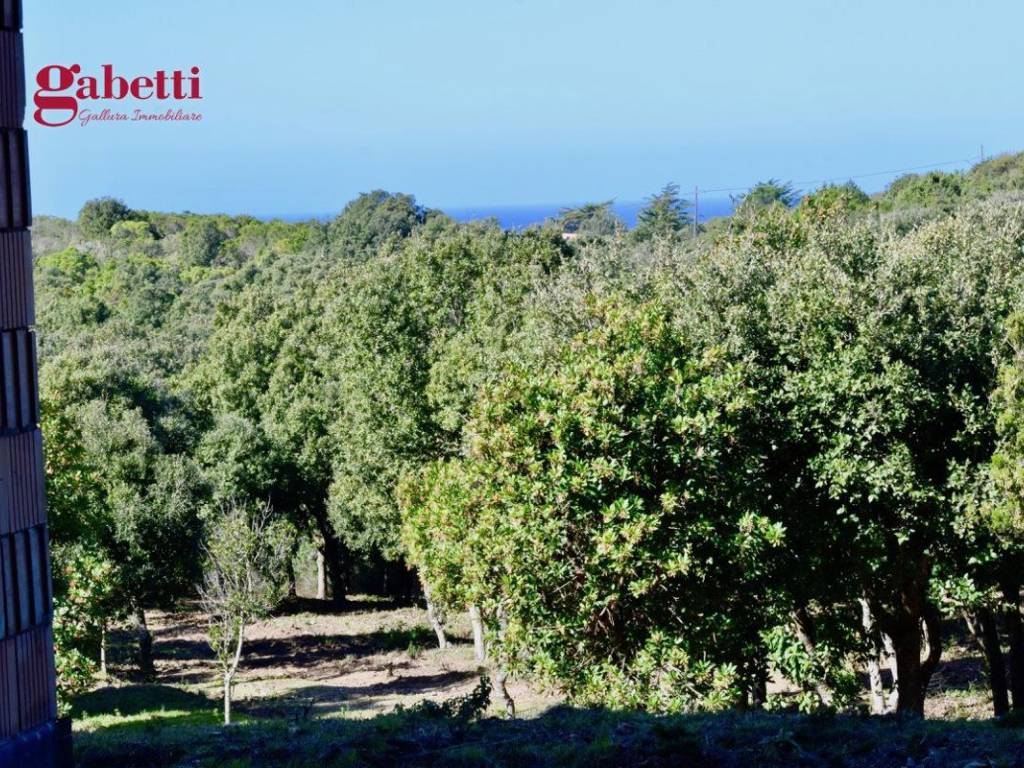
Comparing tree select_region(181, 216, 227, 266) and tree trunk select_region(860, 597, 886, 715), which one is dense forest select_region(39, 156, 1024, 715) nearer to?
tree trunk select_region(860, 597, 886, 715)

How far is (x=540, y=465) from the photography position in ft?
46.5

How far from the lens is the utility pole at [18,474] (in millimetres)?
10031

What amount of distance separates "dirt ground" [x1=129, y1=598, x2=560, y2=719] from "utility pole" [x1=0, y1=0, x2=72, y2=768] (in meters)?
12.2

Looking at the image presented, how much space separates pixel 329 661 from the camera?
108 ft

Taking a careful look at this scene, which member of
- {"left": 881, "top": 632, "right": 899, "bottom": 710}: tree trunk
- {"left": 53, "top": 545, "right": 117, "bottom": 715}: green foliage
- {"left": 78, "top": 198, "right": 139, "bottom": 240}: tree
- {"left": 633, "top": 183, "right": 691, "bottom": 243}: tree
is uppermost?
{"left": 78, "top": 198, "right": 139, "bottom": 240}: tree

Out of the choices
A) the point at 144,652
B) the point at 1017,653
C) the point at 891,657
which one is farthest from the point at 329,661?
the point at 1017,653

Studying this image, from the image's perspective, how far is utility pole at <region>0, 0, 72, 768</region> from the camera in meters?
10.0

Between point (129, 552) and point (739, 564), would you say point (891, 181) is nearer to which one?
point (129, 552)

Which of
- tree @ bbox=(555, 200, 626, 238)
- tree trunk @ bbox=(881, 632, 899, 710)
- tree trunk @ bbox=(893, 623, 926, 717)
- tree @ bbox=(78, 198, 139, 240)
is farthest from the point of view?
tree @ bbox=(78, 198, 139, 240)

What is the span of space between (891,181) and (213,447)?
5795 cm

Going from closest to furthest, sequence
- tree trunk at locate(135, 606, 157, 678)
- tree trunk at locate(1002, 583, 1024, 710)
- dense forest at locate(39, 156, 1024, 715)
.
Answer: dense forest at locate(39, 156, 1024, 715), tree trunk at locate(1002, 583, 1024, 710), tree trunk at locate(135, 606, 157, 678)

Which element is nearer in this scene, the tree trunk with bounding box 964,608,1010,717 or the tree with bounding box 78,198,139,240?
the tree trunk with bounding box 964,608,1010,717

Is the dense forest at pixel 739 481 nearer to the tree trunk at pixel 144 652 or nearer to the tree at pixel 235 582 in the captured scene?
the tree at pixel 235 582

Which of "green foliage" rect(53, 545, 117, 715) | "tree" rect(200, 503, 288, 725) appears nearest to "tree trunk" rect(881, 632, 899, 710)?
"tree" rect(200, 503, 288, 725)
